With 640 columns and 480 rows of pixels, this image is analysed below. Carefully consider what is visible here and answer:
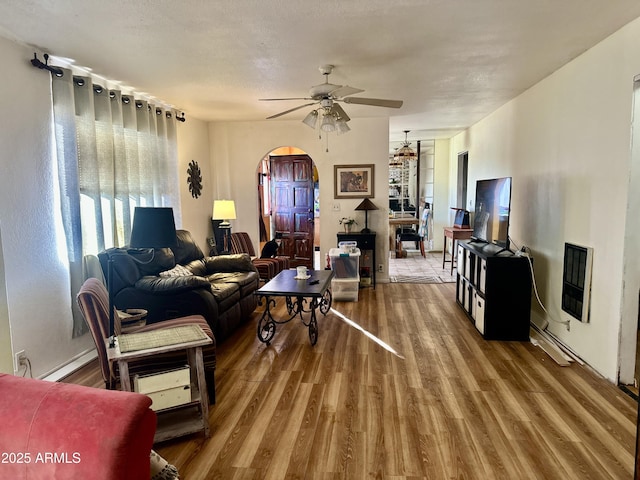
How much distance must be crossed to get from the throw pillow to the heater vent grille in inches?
136

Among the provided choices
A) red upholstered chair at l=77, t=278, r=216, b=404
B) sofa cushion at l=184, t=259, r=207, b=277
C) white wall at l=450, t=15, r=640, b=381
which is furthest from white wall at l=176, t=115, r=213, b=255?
white wall at l=450, t=15, r=640, b=381

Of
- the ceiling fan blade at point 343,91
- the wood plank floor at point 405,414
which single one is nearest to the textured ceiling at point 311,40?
the ceiling fan blade at point 343,91

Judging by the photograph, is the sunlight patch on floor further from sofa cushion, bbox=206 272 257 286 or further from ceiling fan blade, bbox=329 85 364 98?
ceiling fan blade, bbox=329 85 364 98

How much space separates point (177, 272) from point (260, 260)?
1.68 meters

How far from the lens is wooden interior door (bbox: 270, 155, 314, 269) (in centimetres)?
684

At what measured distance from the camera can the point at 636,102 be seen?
2463mm

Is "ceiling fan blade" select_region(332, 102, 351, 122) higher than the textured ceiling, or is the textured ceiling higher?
the textured ceiling

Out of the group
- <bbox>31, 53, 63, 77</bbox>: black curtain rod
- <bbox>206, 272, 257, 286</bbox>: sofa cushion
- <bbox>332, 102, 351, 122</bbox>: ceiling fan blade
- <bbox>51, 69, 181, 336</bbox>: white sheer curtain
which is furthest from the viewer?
<bbox>206, 272, 257, 286</bbox>: sofa cushion

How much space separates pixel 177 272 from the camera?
3.79m

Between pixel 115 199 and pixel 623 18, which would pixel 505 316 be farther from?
pixel 115 199

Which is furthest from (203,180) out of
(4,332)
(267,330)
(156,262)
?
(4,332)

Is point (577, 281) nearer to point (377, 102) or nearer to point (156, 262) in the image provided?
point (377, 102)

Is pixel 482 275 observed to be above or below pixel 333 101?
below

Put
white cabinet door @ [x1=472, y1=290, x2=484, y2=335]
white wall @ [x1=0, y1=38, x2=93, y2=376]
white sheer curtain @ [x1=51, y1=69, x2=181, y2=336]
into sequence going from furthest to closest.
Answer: white cabinet door @ [x1=472, y1=290, x2=484, y2=335] → white sheer curtain @ [x1=51, y1=69, x2=181, y2=336] → white wall @ [x1=0, y1=38, x2=93, y2=376]
